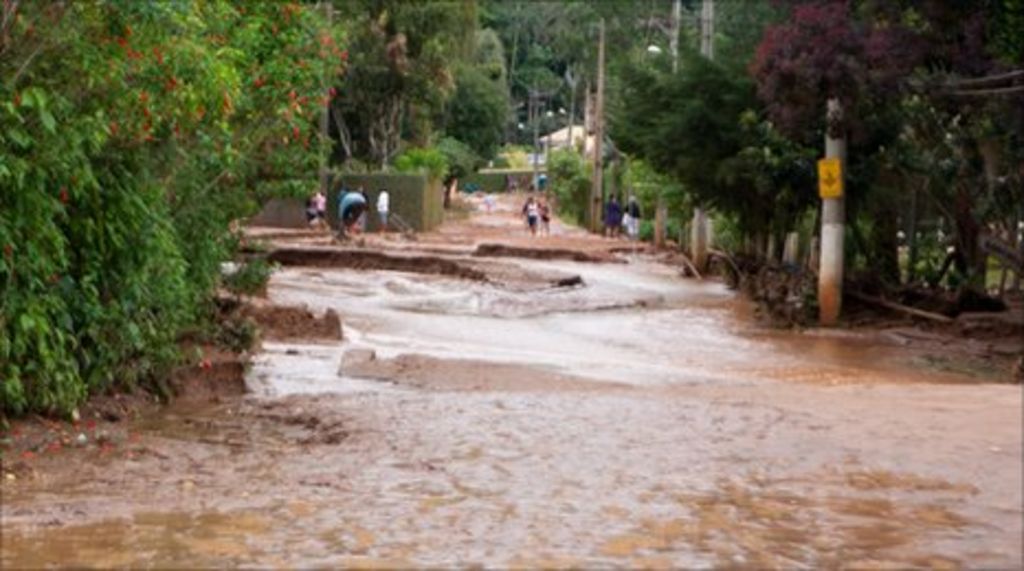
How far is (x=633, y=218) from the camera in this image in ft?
179

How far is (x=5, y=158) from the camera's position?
32.6ft

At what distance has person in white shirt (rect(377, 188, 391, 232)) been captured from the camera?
49.6 m

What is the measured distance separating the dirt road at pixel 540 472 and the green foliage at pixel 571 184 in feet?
166

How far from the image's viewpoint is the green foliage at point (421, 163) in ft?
181

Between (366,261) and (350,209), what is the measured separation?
10885mm

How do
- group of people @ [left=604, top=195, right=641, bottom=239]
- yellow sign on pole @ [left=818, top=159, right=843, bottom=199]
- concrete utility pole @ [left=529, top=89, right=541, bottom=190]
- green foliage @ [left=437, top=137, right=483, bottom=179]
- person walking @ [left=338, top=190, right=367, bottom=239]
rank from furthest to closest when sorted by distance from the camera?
concrete utility pole @ [left=529, top=89, right=541, bottom=190], green foliage @ [left=437, top=137, right=483, bottom=179], group of people @ [left=604, top=195, right=641, bottom=239], person walking @ [left=338, top=190, right=367, bottom=239], yellow sign on pole @ [left=818, top=159, right=843, bottom=199]

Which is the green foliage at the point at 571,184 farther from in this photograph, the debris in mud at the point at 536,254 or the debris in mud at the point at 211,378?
the debris in mud at the point at 211,378

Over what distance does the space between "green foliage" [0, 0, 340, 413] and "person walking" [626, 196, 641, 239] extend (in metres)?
39.8

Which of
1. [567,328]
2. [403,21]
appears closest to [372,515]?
[567,328]

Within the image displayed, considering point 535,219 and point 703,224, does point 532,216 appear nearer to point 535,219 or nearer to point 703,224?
point 535,219

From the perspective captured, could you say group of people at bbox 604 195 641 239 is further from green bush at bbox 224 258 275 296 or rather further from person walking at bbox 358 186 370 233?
green bush at bbox 224 258 275 296

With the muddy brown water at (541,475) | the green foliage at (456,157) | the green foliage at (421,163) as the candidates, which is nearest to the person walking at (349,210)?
the green foliage at (421,163)

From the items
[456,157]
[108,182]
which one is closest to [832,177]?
[108,182]

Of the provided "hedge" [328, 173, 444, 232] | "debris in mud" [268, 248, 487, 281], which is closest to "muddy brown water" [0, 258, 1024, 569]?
"debris in mud" [268, 248, 487, 281]
